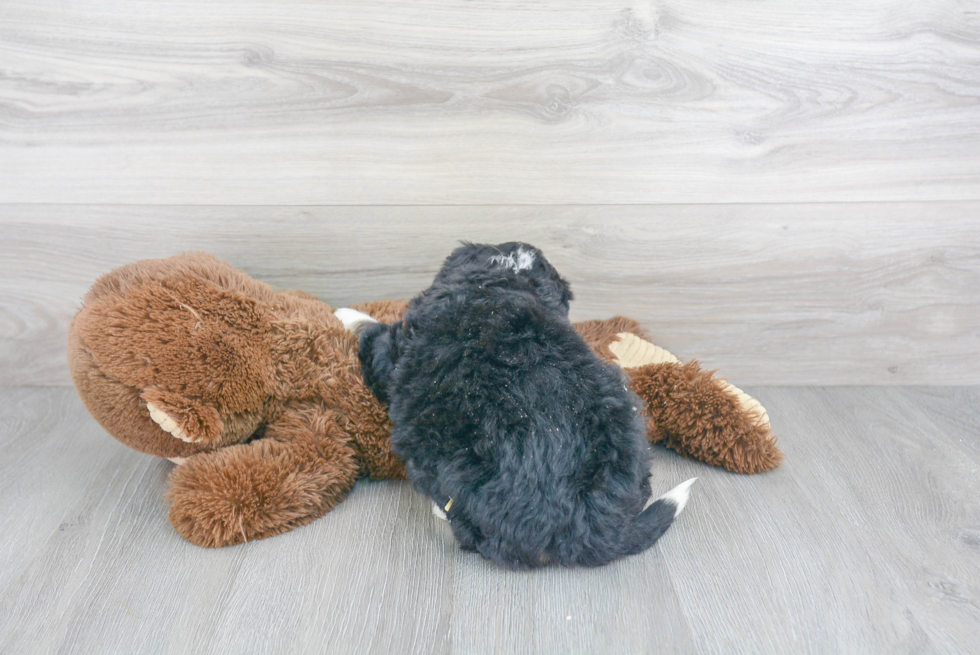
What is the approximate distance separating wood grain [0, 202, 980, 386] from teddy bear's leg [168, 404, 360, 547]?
439 mm

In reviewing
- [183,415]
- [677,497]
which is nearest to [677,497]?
[677,497]

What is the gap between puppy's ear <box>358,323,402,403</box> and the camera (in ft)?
3.44

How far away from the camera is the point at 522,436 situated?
0.87 meters

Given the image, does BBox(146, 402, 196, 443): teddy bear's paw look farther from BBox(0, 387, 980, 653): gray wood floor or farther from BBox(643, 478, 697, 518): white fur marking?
BBox(643, 478, 697, 518): white fur marking

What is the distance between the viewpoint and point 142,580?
897mm

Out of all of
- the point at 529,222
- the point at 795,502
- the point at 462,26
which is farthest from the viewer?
the point at 529,222

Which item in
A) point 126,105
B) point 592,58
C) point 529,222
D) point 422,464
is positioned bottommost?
point 422,464

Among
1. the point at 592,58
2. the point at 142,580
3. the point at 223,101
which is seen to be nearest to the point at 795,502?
the point at 592,58

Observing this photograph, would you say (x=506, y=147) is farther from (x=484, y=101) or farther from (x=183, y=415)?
(x=183, y=415)

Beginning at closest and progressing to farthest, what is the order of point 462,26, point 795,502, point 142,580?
point 142,580 < point 795,502 < point 462,26

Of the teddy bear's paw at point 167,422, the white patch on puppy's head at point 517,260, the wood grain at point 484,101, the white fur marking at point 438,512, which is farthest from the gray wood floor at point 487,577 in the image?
the wood grain at point 484,101

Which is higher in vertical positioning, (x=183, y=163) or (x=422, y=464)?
(x=183, y=163)

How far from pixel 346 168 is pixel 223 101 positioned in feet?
0.88

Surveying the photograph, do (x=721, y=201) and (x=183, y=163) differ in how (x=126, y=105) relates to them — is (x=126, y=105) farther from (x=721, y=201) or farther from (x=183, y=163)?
(x=721, y=201)
